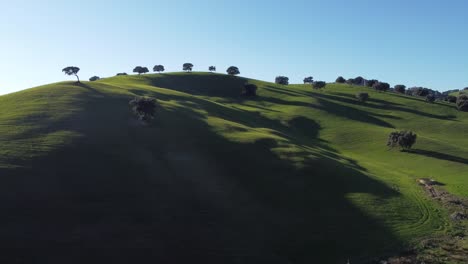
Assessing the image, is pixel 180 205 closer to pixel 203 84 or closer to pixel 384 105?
pixel 384 105

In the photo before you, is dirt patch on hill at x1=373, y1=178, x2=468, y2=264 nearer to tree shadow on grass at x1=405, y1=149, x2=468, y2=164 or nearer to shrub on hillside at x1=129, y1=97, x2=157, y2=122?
tree shadow on grass at x1=405, y1=149, x2=468, y2=164

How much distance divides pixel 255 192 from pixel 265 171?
21.8ft

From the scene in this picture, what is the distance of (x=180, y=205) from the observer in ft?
170

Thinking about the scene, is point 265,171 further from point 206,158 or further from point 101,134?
point 101,134

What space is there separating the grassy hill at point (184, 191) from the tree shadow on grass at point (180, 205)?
0.17m

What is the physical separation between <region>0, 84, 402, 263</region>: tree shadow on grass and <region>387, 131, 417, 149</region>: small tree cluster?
36.8m

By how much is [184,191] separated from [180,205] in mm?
3737

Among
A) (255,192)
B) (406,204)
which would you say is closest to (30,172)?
(255,192)

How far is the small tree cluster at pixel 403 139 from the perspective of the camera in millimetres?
99938

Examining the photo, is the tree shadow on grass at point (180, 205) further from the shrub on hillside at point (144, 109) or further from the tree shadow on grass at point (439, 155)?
the tree shadow on grass at point (439, 155)

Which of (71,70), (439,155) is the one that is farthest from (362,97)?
(71,70)

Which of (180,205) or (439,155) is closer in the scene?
(180,205)

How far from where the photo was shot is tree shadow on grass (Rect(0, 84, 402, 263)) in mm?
A: 42375

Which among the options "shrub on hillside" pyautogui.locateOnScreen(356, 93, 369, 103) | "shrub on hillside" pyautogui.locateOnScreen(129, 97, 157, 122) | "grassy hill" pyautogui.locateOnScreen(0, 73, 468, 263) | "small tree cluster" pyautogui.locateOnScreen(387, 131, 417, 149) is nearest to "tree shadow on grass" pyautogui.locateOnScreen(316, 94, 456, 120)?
"shrub on hillside" pyautogui.locateOnScreen(356, 93, 369, 103)
